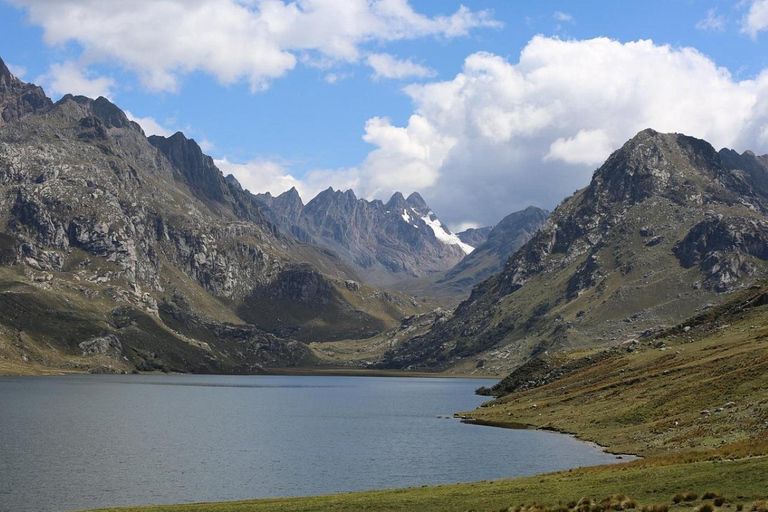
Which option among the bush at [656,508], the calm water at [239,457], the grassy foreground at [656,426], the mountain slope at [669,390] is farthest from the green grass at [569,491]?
the calm water at [239,457]

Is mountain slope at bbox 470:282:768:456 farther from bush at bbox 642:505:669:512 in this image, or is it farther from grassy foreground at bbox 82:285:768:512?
bush at bbox 642:505:669:512

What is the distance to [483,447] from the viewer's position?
105 m

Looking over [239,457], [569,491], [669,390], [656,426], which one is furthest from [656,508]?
[669,390]

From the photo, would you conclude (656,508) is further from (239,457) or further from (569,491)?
(239,457)

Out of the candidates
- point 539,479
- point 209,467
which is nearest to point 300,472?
point 209,467

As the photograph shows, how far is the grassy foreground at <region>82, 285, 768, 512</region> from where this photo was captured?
46.4 m

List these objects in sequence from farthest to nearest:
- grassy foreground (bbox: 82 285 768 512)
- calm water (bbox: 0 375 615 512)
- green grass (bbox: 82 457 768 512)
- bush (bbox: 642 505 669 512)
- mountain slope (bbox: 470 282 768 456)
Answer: mountain slope (bbox: 470 282 768 456) → calm water (bbox: 0 375 615 512) → grassy foreground (bbox: 82 285 768 512) → green grass (bbox: 82 457 768 512) → bush (bbox: 642 505 669 512)

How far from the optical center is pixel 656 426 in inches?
3735

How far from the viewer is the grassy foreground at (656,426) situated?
46.4 metres

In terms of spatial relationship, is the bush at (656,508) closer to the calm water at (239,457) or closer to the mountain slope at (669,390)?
the mountain slope at (669,390)

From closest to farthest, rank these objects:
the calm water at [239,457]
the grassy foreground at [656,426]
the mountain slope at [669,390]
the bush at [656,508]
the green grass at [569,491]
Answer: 1. the bush at [656,508]
2. the green grass at [569,491]
3. the grassy foreground at [656,426]
4. the calm water at [239,457]
5. the mountain slope at [669,390]

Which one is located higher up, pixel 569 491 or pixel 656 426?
pixel 569 491

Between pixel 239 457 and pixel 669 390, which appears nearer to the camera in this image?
pixel 239 457

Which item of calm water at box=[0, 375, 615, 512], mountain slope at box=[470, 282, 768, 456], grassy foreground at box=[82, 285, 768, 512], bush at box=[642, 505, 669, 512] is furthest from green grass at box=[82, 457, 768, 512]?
calm water at box=[0, 375, 615, 512]
